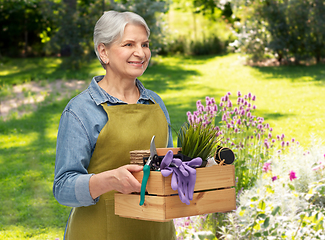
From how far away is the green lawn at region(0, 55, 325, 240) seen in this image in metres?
5.08

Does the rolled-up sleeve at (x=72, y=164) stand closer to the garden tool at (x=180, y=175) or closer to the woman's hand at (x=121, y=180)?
the woman's hand at (x=121, y=180)

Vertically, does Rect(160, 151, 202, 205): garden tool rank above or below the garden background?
above

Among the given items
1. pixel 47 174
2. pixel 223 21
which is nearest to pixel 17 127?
pixel 47 174

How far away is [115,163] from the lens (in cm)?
162

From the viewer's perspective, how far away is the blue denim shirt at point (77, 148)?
1.47 m

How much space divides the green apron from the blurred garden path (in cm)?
863

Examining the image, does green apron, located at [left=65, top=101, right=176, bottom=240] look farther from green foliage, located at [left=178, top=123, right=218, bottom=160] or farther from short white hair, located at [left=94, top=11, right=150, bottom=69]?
short white hair, located at [left=94, top=11, right=150, bottom=69]

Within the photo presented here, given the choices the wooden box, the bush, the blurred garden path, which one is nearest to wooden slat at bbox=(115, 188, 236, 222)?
the wooden box

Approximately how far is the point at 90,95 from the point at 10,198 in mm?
4386

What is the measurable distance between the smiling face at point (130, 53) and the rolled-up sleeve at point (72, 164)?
0.31 meters

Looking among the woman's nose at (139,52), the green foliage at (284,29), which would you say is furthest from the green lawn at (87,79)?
the woman's nose at (139,52)

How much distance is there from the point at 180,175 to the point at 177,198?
4.1 inches

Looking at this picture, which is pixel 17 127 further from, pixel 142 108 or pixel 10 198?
pixel 142 108

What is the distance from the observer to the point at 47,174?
20.3ft
